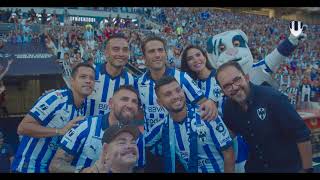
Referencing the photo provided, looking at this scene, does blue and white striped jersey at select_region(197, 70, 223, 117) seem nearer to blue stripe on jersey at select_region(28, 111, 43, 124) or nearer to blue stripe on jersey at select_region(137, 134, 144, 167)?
blue stripe on jersey at select_region(137, 134, 144, 167)

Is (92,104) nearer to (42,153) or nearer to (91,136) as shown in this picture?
(91,136)

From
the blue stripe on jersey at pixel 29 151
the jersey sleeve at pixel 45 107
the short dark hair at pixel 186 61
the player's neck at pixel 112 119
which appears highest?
the short dark hair at pixel 186 61

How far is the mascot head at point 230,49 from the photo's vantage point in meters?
4.58

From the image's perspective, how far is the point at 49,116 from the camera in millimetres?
4492

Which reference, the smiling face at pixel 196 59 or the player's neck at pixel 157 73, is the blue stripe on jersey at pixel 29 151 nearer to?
the player's neck at pixel 157 73

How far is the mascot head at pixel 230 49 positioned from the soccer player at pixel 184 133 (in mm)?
430

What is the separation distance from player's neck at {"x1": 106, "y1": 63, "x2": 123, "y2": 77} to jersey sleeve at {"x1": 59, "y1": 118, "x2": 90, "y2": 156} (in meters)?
0.50

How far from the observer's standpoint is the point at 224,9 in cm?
465

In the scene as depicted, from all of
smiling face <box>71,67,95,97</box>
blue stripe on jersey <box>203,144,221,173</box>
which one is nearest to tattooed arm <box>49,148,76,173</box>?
smiling face <box>71,67,95,97</box>

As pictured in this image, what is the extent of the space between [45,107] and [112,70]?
0.67m

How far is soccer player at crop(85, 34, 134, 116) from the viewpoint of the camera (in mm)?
4520

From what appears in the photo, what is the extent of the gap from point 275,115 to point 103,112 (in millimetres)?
1524

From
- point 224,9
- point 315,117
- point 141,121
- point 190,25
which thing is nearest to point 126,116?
point 141,121

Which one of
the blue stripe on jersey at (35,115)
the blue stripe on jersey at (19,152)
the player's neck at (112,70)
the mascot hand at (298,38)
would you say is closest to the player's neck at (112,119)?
the player's neck at (112,70)
